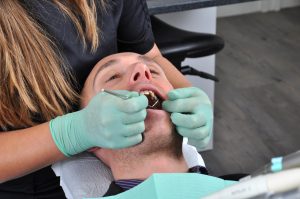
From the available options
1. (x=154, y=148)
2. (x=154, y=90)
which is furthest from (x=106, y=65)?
(x=154, y=148)

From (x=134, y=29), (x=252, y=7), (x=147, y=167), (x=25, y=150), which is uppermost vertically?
(x=134, y=29)

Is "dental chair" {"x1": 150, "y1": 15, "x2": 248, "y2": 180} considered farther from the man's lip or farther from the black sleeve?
the man's lip

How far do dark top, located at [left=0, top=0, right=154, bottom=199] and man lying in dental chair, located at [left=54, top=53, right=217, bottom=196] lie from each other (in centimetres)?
4

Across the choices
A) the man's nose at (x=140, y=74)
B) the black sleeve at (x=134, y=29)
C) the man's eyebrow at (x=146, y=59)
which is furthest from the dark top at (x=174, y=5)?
the man's nose at (x=140, y=74)

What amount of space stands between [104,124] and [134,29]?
44cm

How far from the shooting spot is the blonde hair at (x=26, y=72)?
1.11 metres

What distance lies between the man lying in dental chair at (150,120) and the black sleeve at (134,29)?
12cm

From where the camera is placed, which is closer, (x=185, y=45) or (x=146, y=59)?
(x=146, y=59)

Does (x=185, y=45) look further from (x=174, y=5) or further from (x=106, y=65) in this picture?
(x=106, y=65)

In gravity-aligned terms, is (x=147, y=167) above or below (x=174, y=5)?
below

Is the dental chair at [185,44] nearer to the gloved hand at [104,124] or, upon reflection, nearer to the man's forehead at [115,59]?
the man's forehead at [115,59]

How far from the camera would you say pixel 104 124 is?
40.7 inches

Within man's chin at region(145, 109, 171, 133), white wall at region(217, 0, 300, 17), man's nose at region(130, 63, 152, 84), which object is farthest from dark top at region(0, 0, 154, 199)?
white wall at region(217, 0, 300, 17)

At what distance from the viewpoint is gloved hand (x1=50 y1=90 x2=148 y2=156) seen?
3.38 feet
